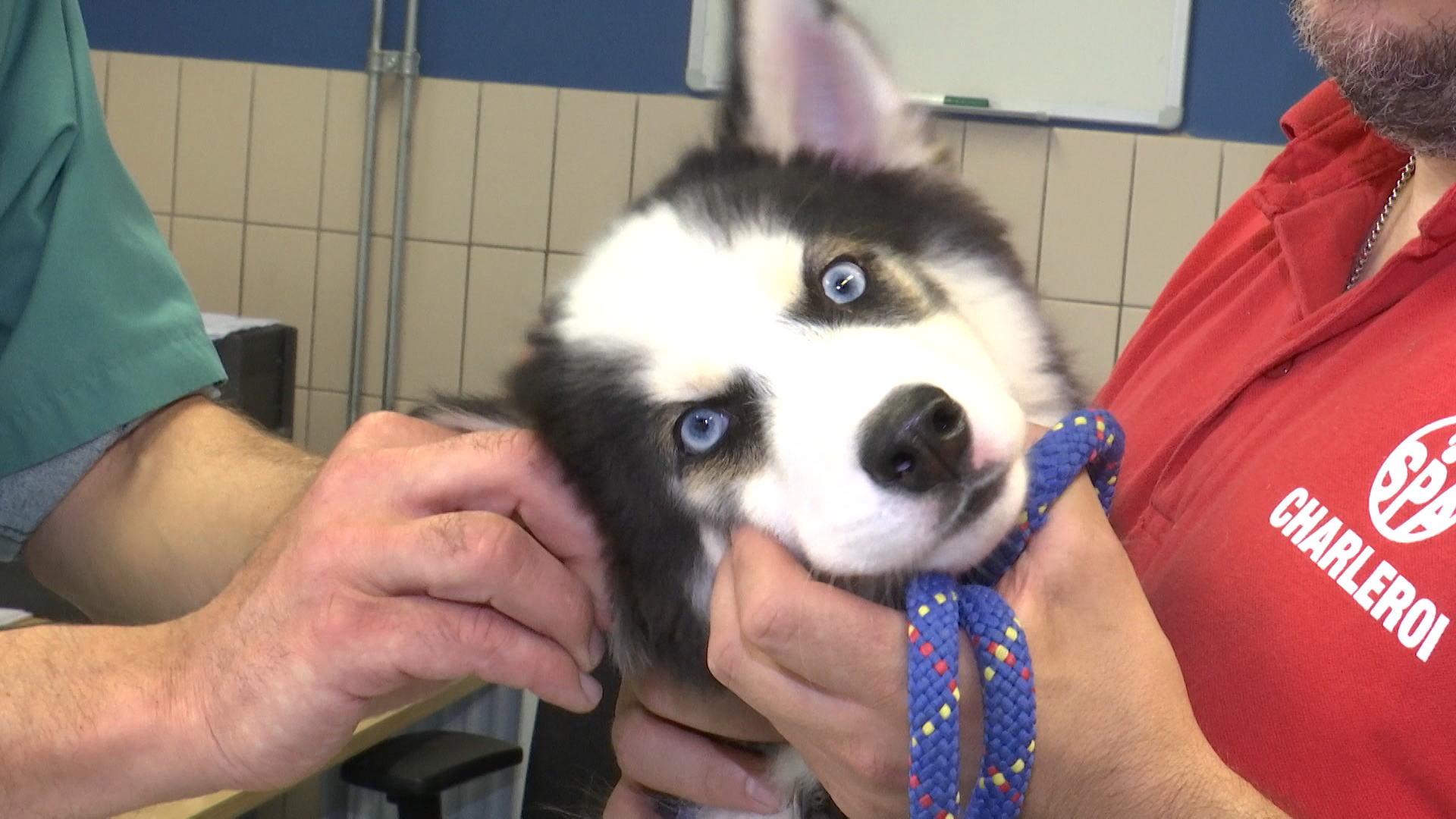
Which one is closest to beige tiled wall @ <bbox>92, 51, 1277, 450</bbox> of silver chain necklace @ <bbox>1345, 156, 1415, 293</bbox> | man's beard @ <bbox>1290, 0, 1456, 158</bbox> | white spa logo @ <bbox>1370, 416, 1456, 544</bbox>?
silver chain necklace @ <bbox>1345, 156, 1415, 293</bbox>

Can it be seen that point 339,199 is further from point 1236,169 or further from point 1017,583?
point 1017,583

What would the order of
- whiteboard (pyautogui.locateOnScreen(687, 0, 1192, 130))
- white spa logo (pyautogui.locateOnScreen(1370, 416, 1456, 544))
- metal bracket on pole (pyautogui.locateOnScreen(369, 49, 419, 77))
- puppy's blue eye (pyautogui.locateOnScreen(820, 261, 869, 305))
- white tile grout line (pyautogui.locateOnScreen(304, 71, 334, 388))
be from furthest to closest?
1. white tile grout line (pyautogui.locateOnScreen(304, 71, 334, 388))
2. metal bracket on pole (pyautogui.locateOnScreen(369, 49, 419, 77))
3. whiteboard (pyautogui.locateOnScreen(687, 0, 1192, 130))
4. puppy's blue eye (pyautogui.locateOnScreen(820, 261, 869, 305))
5. white spa logo (pyautogui.locateOnScreen(1370, 416, 1456, 544))

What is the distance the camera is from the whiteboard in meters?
3.06

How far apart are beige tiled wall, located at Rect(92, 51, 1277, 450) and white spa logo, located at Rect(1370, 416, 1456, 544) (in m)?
2.22

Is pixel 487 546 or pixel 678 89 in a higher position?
pixel 678 89

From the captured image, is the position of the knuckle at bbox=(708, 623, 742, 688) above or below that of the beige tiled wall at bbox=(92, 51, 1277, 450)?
below

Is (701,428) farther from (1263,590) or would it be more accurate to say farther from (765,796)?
(1263,590)

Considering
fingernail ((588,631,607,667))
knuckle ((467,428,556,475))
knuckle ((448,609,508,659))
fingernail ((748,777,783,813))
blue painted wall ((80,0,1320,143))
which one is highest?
blue painted wall ((80,0,1320,143))

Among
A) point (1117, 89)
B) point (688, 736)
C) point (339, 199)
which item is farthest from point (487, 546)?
point (339, 199)

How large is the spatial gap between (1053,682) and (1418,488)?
345mm

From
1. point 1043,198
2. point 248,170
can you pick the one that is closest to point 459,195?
point 248,170

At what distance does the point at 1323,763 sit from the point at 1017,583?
28 cm

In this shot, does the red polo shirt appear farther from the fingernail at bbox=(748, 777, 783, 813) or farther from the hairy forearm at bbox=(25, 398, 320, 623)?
the hairy forearm at bbox=(25, 398, 320, 623)

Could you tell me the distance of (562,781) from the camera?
229 cm
